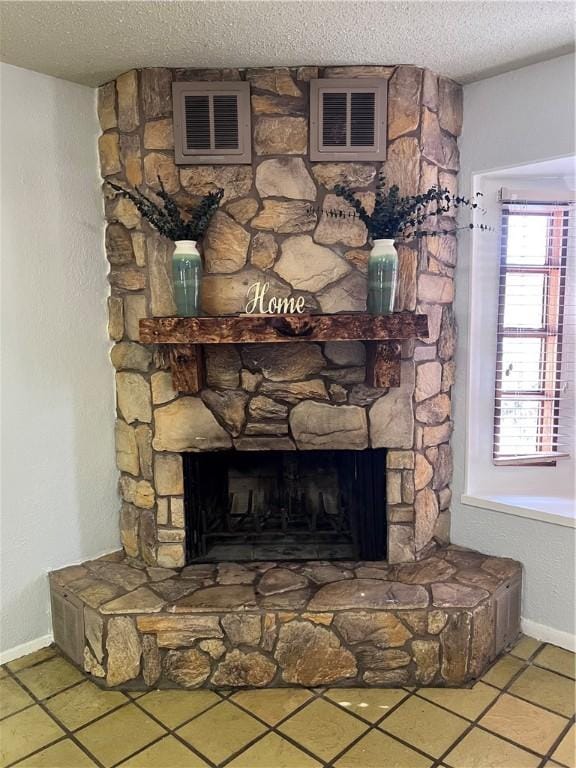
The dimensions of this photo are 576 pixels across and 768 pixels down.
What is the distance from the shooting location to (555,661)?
7.20ft

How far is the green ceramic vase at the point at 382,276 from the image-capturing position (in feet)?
6.83

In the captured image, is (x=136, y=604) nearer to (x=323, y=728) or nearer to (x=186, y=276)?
(x=323, y=728)

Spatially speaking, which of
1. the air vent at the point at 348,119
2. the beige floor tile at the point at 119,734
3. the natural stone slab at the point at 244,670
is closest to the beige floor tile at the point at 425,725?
the natural stone slab at the point at 244,670

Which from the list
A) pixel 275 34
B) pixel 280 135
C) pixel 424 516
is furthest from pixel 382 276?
pixel 424 516

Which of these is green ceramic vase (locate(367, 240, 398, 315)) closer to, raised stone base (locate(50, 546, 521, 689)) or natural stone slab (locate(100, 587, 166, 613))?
raised stone base (locate(50, 546, 521, 689))

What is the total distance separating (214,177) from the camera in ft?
7.23

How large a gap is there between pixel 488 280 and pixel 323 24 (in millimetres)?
1222

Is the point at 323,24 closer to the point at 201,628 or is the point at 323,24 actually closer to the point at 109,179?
the point at 109,179

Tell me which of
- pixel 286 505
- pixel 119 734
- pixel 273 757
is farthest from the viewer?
pixel 286 505

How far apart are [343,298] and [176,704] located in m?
1.63

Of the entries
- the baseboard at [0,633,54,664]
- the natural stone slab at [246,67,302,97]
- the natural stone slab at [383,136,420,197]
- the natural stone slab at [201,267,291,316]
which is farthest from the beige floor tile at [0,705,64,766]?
the natural stone slab at [246,67,302,97]

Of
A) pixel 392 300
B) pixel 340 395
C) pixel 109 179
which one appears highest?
pixel 109 179

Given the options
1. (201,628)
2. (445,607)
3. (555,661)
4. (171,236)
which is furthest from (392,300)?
(555,661)

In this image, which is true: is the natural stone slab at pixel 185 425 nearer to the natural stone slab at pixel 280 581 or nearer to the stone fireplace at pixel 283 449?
the stone fireplace at pixel 283 449
